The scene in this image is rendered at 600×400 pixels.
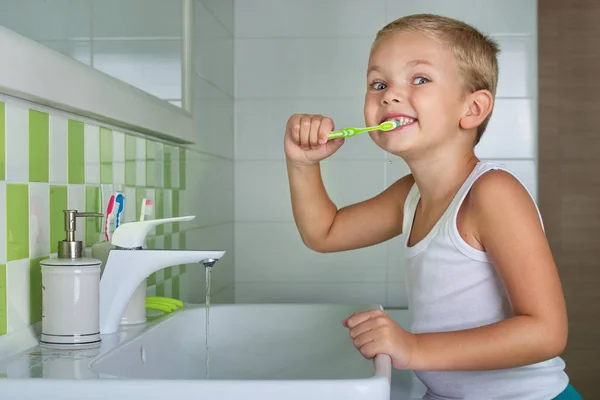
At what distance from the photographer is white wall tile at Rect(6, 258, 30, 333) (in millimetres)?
974

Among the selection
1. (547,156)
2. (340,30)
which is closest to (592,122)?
(547,156)

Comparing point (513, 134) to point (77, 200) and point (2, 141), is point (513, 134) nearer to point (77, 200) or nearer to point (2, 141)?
point (77, 200)

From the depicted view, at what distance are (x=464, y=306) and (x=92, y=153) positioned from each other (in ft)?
2.04

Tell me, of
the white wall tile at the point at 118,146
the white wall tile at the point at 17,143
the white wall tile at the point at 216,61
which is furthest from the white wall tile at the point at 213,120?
the white wall tile at the point at 17,143

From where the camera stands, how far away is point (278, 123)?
268 centimetres

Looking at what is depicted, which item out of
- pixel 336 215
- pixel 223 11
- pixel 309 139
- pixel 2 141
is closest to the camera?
pixel 2 141

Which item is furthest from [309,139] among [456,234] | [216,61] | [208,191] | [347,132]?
[216,61]

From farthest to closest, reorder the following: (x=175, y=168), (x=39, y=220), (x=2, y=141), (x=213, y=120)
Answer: (x=213, y=120)
(x=175, y=168)
(x=39, y=220)
(x=2, y=141)

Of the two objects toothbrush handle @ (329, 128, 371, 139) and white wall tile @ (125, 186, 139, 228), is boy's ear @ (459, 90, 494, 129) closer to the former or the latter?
toothbrush handle @ (329, 128, 371, 139)

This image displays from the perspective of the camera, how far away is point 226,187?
2.55 metres

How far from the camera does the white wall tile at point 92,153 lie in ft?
4.02

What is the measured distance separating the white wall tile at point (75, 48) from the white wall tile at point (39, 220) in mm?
187

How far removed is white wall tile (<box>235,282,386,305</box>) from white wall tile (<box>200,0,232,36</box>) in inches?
33.8

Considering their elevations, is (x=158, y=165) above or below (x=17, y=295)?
above
